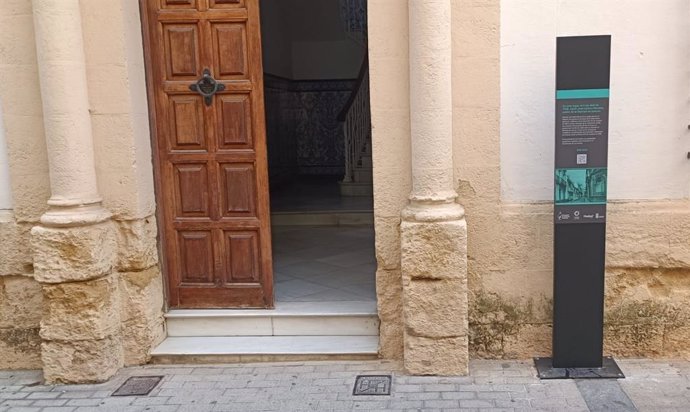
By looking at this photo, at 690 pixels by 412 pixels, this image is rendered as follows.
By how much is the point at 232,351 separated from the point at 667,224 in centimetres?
312

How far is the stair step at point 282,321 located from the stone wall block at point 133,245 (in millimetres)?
511

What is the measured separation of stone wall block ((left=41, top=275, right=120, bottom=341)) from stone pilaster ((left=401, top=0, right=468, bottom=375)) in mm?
2099

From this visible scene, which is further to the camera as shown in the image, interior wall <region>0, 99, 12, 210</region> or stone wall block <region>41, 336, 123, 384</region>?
interior wall <region>0, 99, 12, 210</region>

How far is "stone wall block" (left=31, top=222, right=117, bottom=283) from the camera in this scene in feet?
13.9

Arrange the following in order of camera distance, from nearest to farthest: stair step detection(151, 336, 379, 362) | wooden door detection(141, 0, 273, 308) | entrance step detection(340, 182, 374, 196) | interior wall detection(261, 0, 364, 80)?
stair step detection(151, 336, 379, 362)
wooden door detection(141, 0, 273, 308)
entrance step detection(340, 182, 374, 196)
interior wall detection(261, 0, 364, 80)

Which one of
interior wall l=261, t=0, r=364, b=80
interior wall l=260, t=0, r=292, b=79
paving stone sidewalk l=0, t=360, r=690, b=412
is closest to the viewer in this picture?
paving stone sidewalk l=0, t=360, r=690, b=412

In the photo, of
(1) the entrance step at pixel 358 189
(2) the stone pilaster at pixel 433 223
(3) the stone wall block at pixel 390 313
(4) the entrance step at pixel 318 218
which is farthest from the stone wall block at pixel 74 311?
(1) the entrance step at pixel 358 189

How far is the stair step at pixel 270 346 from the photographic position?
4.46m

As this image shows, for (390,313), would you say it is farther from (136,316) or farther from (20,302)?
(20,302)

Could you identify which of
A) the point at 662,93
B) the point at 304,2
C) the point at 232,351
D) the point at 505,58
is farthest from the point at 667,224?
the point at 304,2

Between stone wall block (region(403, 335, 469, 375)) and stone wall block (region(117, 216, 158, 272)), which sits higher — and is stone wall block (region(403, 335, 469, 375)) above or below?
below

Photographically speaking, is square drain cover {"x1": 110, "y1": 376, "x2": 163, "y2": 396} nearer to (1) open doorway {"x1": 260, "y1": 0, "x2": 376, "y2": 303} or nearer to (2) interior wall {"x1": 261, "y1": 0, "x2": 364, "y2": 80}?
(1) open doorway {"x1": 260, "y1": 0, "x2": 376, "y2": 303}

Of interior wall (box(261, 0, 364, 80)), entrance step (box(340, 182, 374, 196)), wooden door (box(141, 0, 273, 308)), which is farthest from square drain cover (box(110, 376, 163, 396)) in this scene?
interior wall (box(261, 0, 364, 80))

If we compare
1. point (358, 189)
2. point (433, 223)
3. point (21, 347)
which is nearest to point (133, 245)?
point (21, 347)
